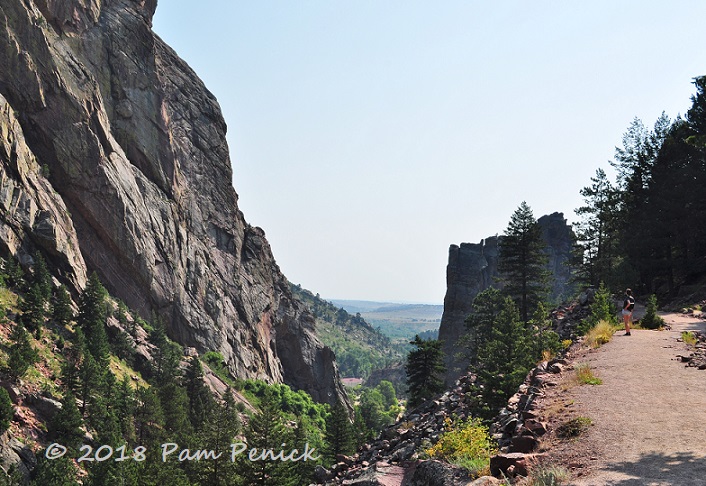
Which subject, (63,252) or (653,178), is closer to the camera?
(653,178)

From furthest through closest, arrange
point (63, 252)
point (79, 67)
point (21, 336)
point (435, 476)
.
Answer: point (79, 67) → point (63, 252) → point (21, 336) → point (435, 476)

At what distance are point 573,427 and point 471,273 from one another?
435 ft

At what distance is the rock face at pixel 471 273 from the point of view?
128 metres

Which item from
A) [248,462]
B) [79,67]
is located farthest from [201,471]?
[79,67]

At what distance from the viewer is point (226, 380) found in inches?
3221

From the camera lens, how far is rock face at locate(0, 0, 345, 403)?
213 feet

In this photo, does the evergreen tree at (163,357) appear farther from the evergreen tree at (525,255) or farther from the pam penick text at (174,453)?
the evergreen tree at (525,255)

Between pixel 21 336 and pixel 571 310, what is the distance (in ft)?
160

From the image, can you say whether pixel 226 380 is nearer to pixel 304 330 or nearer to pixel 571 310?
pixel 304 330

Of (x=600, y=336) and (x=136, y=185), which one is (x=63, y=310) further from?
(x=600, y=336)

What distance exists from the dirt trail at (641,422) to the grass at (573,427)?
7.2 inches

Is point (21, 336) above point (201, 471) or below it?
above

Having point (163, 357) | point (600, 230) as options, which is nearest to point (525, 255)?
point (600, 230)

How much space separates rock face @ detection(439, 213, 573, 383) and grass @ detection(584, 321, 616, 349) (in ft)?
309
